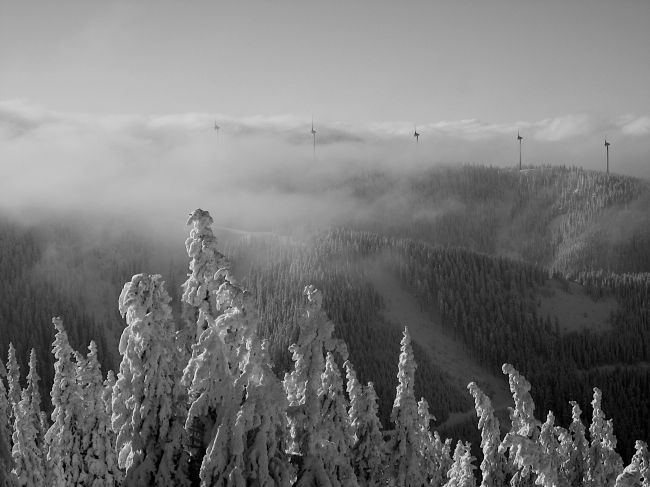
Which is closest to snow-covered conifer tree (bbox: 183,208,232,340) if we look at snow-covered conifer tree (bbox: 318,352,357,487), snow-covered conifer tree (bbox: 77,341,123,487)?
snow-covered conifer tree (bbox: 318,352,357,487)

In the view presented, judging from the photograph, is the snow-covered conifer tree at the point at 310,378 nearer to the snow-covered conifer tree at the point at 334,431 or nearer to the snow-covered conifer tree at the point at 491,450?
the snow-covered conifer tree at the point at 334,431

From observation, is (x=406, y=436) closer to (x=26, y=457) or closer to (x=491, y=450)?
(x=491, y=450)

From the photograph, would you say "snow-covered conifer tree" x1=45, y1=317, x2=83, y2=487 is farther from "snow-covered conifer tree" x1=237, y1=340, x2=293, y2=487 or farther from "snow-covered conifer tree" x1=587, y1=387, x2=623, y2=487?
"snow-covered conifer tree" x1=587, y1=387, x2=623, y2=487

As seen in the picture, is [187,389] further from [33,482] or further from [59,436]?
[33,482]

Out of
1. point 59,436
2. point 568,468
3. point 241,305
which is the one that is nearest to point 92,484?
point 59,436

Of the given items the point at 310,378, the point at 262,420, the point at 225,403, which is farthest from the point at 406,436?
the point at 225,403
